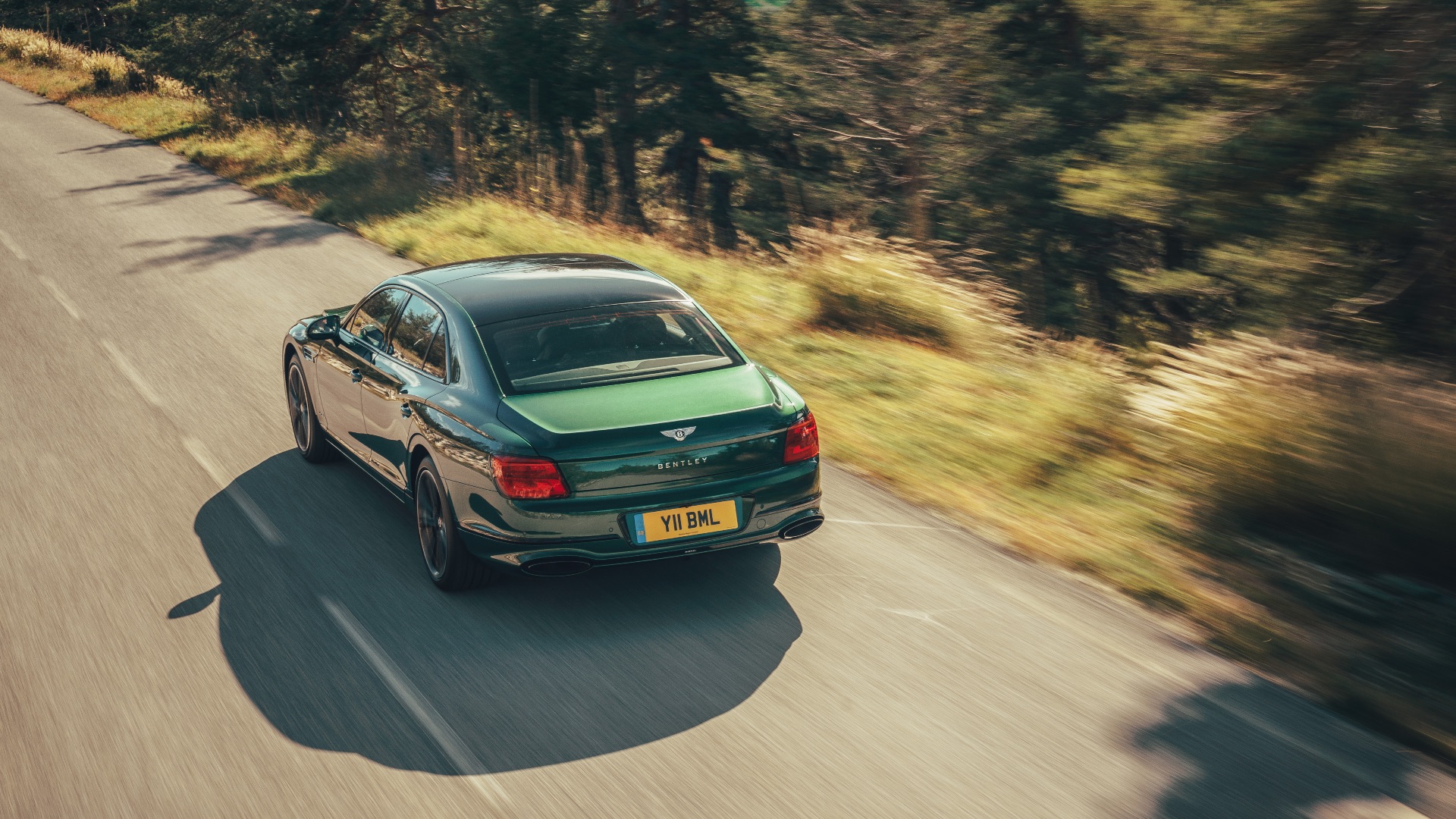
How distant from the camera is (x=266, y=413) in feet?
29.9

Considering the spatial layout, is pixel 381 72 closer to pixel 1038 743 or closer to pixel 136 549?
pixel 136 549

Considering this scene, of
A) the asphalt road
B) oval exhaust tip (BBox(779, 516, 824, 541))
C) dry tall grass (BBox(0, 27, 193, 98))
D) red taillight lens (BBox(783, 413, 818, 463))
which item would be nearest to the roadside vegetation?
the asphalt road

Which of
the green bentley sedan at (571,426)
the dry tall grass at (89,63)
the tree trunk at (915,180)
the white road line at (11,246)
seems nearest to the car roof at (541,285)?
the green bentley sedan at (571,426)

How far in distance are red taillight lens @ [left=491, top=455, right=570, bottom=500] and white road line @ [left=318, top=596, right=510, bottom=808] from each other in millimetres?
896

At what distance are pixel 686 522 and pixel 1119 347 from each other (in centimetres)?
981

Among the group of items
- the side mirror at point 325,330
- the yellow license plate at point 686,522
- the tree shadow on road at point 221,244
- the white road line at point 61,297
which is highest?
the side mirror at point 325,330

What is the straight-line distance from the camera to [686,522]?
5.50 meters

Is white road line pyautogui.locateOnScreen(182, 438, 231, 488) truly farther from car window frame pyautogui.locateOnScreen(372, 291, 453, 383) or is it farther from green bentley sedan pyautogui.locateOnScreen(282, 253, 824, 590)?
car window frame pyautogui.locateOnScreen(372, 291, 453, 383)

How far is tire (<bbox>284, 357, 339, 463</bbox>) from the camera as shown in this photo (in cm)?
792

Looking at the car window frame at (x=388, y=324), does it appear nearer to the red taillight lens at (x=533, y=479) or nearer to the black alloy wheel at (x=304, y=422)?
the black alloy wheel at (x=304, y=422)

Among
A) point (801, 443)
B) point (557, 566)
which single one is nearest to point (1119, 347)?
point (801, 443)

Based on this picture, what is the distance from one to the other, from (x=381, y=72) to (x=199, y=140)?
1123cm

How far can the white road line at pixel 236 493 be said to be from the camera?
6754 millimetres

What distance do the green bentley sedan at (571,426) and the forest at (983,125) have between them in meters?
8.17
